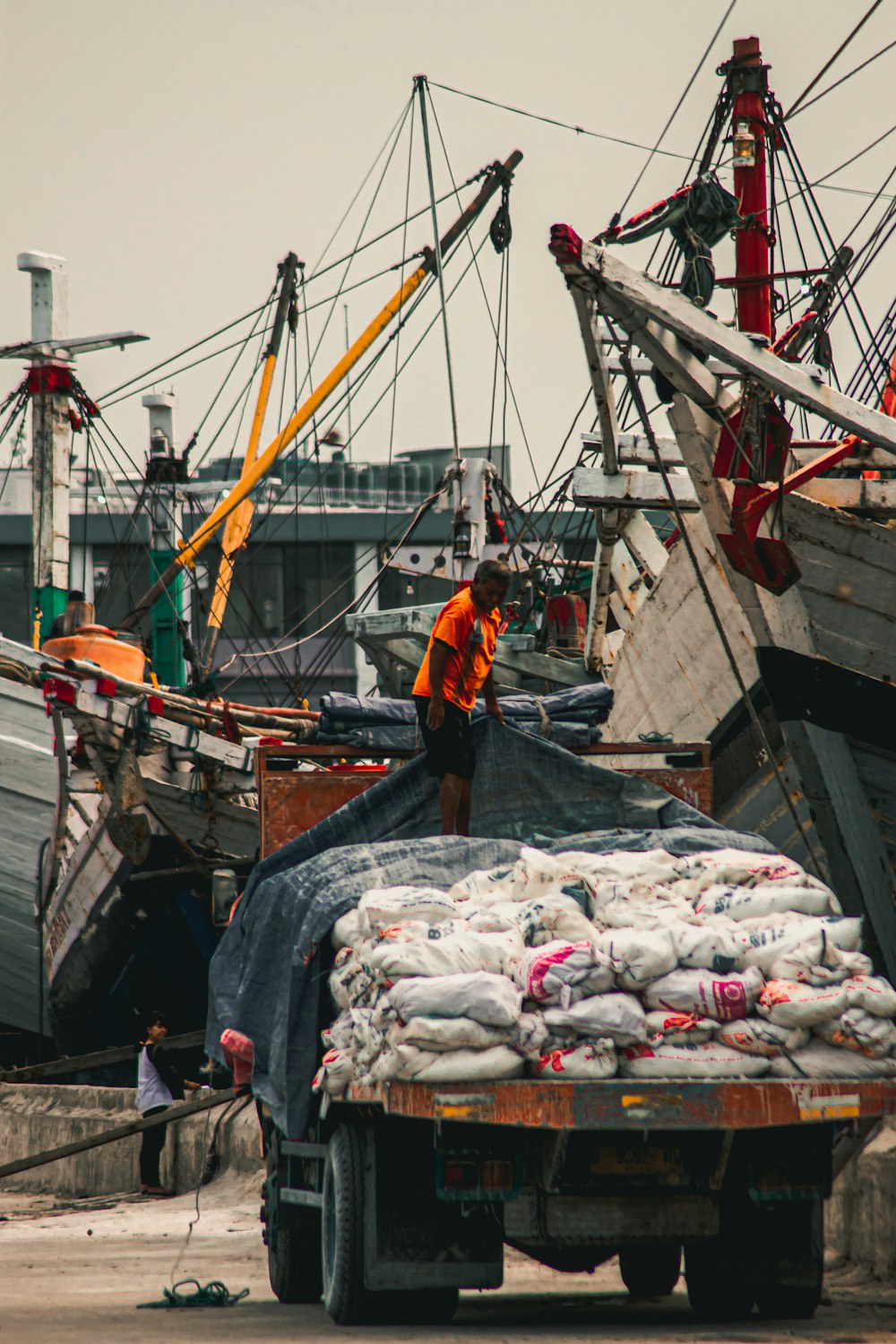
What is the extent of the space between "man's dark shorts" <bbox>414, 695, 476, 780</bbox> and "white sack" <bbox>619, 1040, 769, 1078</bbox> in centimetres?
243

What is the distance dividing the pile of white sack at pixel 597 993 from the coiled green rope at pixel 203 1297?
4.86 feet

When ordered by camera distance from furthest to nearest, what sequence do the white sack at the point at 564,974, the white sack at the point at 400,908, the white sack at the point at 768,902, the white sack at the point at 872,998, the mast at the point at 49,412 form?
the mast at the point at 49,412 < the white sack at the point at 768,902 < the white sack at the point at 400,908 < the white sack at the point at 872,998 < the white sack at the point at 564,974

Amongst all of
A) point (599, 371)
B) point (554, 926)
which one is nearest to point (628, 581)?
point (599, 371)

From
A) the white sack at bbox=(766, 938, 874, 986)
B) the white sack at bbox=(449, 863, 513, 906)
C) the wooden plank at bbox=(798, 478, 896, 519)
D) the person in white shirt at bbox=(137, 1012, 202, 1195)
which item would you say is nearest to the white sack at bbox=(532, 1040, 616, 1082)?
the white sack at bbox=(766, 938, 874, 986)

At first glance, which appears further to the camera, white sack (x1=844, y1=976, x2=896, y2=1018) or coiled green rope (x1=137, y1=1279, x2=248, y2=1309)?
coiled green rope (x1=137, y1=1279, x2=248, y2=1309)

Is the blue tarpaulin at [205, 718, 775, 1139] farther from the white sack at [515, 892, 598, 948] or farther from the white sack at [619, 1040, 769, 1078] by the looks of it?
the white sack at [619, 1040, 769, 1078]

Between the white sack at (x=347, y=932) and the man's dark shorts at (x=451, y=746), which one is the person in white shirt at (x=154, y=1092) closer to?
the man's dark shorts at (x=451, y=746)

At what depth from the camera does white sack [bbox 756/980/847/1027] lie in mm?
5773

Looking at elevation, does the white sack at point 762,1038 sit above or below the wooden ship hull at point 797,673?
below

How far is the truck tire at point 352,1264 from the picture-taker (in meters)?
6.04

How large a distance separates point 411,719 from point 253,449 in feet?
59.0

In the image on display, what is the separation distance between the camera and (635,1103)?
18.2ft

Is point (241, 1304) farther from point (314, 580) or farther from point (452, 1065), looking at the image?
point (314, 580)

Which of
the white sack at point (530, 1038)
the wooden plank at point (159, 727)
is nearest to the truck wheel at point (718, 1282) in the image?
the white sack at point (530, 1038)
